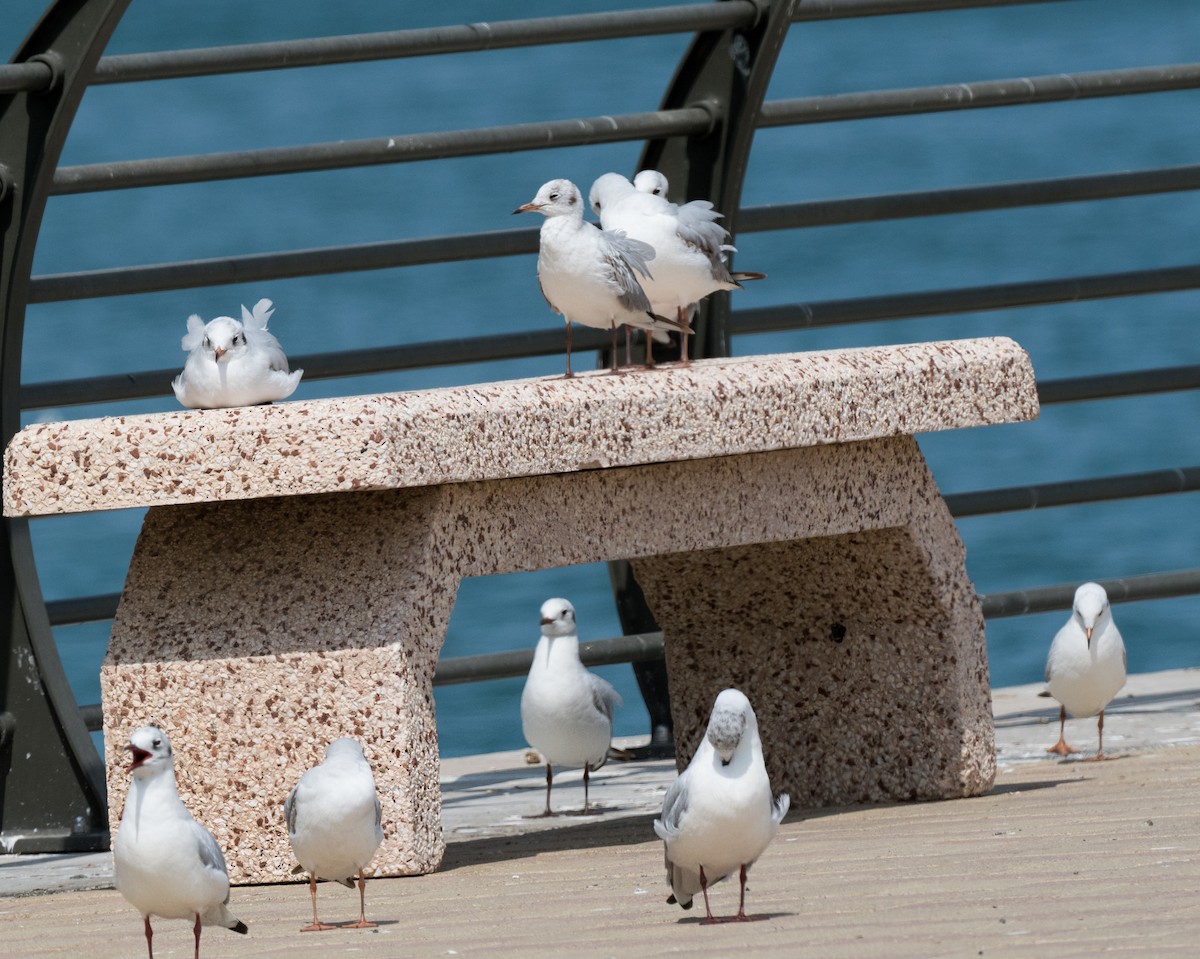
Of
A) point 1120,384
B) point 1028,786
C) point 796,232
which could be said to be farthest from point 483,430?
point 796,232

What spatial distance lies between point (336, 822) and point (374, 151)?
2.60 meters

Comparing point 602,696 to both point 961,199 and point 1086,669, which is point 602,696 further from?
point 961,199

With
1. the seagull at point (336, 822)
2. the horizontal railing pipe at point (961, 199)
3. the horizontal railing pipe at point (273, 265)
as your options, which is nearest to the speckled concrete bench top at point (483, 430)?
the seagull at point (336, 822)

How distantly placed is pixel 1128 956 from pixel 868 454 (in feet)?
6.63

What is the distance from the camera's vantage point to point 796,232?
23.2 meters

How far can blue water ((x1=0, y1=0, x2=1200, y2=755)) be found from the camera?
21.1 metres

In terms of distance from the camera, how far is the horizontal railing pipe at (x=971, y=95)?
21.4 feet

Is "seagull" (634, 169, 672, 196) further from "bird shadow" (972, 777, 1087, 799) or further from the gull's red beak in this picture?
the gull's red beak

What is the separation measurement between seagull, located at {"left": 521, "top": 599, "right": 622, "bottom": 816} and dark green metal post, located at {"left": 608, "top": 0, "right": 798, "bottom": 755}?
30.4 inches

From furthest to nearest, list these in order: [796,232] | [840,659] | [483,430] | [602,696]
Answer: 1. [796,232]
2. [602,696]
3. [840,659]
4. [483,430]

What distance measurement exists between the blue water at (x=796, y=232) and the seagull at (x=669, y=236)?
14.9 metres

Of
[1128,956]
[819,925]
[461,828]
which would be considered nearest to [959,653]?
[461,828]

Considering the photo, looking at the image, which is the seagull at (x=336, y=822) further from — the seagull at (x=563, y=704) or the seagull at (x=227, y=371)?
the seagull at (x=563, y=704)

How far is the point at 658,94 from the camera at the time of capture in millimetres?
23328
